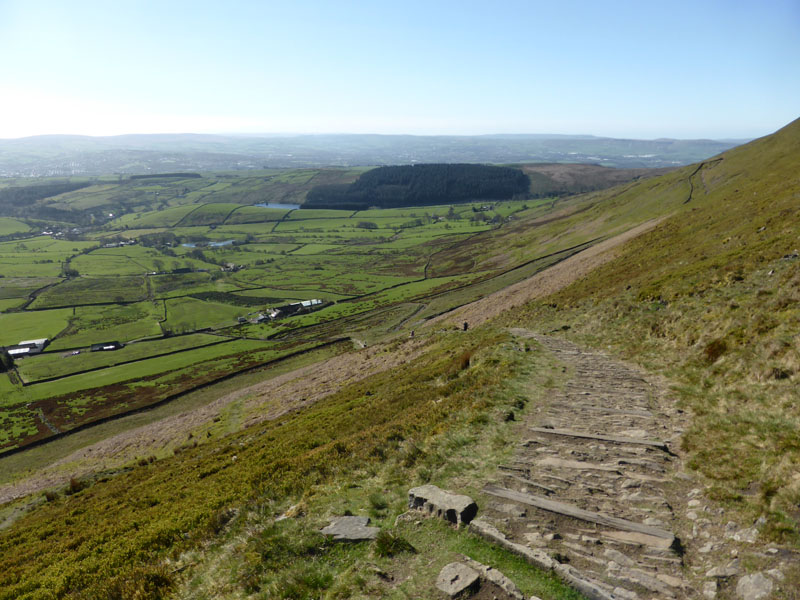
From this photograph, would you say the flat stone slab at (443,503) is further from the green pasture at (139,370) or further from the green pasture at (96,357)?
the green pasture at (96,357)

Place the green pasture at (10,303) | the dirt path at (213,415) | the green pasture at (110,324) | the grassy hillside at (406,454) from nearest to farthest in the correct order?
1. the grassy hillside at (406,454)
2. the dirt path at (213,415)
3. the green pasture at (110,324)
4. the green pasture at (10,303)

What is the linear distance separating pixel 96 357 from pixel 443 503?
14083 cm

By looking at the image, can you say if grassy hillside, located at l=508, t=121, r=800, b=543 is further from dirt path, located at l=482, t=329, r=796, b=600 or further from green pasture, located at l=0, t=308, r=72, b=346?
green pasture, located at l=0, t=308, r=72, b=346

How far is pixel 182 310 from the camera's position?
539 ft

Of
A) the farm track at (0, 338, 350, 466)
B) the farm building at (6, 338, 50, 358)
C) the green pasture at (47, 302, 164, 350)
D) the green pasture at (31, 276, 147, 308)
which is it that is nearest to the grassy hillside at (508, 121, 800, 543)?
the farm track at (0, 338, 350, 466)

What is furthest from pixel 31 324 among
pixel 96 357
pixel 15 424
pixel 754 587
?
pixel 754 587

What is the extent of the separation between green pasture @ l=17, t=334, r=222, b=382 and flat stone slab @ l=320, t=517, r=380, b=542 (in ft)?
402

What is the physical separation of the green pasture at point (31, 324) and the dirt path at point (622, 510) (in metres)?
179

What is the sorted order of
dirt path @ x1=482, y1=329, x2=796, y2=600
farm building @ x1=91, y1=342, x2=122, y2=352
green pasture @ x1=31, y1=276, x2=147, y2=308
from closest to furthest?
1. dirt path @ x1=482, y1=329, x2=796, y2=600
2. farm building @ x1=91, y1=342, x2=122, y2=352
3. green pasture @ x1=31, y1=276, x2=147, y2=308

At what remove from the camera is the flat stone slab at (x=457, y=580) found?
9070mm

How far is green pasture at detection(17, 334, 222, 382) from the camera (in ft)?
371

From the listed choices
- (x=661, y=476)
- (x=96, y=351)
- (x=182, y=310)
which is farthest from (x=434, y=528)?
(x=182, y=310)

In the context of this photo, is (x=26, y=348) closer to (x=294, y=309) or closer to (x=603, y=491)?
(x=294, y=309)

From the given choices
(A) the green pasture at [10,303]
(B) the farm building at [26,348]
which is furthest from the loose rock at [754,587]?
(A) the green pasture at [10,303]
